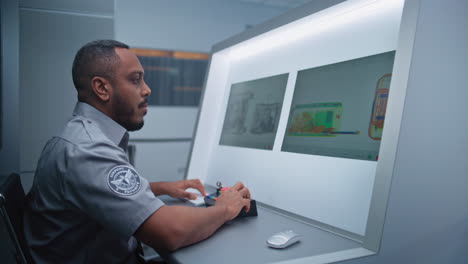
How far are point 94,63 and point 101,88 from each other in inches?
3.1

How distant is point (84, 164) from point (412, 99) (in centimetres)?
80

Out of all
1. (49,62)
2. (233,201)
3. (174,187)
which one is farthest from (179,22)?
(233,201)

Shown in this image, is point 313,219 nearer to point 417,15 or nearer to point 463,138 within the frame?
point 463,138

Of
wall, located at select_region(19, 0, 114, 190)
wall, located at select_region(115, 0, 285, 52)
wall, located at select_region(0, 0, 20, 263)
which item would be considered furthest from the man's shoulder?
wall, located at select_region(115, 0, 285, 52)

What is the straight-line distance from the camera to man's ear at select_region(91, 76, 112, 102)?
3.43ft

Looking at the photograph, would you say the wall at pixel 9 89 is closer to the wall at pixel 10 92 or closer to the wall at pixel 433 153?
the wall at pixel 10 92

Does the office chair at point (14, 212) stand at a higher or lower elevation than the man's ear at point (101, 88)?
lower

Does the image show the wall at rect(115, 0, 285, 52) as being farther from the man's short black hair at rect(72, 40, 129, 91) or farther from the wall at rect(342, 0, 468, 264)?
the wall at rect(342, 0, 468, 264)

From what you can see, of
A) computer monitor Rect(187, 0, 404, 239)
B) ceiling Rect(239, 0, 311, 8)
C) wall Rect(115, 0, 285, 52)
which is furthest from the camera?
ceiling Rect(239, 0, 311, 8)

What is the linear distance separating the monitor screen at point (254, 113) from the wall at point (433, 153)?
64 centimetres

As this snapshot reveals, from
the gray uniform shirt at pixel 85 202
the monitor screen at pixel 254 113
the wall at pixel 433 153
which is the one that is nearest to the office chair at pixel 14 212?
the gray uniform shirt at pixel 85 202

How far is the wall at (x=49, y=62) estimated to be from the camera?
5.94 feet

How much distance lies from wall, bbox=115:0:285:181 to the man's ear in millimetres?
2948

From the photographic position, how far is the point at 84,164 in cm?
85
